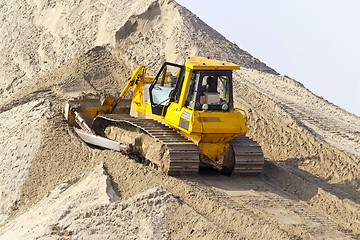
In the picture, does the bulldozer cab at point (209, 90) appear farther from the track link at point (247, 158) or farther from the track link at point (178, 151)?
the track link at point (247, 158)

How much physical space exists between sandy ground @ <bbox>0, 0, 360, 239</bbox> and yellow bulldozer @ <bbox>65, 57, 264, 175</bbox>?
1.23 ft

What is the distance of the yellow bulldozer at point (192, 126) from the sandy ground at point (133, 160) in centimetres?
38

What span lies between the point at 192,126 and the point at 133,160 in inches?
67.2

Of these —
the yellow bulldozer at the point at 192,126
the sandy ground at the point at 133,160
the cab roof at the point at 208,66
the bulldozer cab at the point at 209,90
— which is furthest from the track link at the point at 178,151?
the cab roof at the point at 208,66

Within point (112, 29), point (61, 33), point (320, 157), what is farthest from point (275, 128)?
point (61, 33)

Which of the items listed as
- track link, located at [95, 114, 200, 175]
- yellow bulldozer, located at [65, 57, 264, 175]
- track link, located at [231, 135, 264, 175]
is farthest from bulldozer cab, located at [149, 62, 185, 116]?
track link, located at [231, 135, 264, 175]

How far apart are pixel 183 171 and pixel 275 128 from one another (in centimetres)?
536

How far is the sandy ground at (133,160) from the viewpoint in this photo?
1057 cm

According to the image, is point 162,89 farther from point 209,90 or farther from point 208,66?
point 208,66

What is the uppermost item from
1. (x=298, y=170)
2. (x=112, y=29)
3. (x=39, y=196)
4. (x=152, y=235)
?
(x=112, y=29)

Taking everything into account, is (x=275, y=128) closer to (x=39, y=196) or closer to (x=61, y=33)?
(x=39, y=196)

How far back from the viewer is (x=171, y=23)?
2372 centimetres

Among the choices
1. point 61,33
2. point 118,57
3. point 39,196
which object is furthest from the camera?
point 61,33

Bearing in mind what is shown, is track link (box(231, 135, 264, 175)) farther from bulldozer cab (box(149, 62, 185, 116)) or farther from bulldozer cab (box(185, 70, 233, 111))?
bulldozer cab (box(149, 62, 185, 116))
